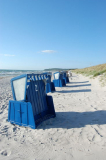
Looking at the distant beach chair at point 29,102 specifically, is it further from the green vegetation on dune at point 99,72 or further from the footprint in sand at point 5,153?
the green vegetation on dune at point 99,72

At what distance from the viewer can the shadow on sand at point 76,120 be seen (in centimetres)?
394

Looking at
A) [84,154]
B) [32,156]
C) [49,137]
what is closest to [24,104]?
[49,137]

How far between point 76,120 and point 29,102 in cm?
167

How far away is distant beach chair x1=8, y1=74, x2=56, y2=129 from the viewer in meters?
3.84

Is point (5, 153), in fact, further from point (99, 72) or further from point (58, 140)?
point (99, 72)

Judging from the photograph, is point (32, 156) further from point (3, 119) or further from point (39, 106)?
point (3, 119)

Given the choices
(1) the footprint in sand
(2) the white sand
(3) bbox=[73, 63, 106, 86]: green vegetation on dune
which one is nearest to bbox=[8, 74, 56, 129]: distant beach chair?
(2) the white sand

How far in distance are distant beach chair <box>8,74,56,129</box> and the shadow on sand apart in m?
0.26

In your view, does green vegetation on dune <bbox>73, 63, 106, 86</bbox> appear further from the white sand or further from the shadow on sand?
the white sand

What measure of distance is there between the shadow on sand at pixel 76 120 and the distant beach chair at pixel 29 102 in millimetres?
259

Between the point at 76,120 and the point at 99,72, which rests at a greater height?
the point at 99,72

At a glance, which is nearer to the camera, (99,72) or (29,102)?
(29,102)

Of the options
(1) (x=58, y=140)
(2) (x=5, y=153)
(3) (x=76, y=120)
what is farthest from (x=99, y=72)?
(2) (x=5, y=153)

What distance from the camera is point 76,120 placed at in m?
4.30
